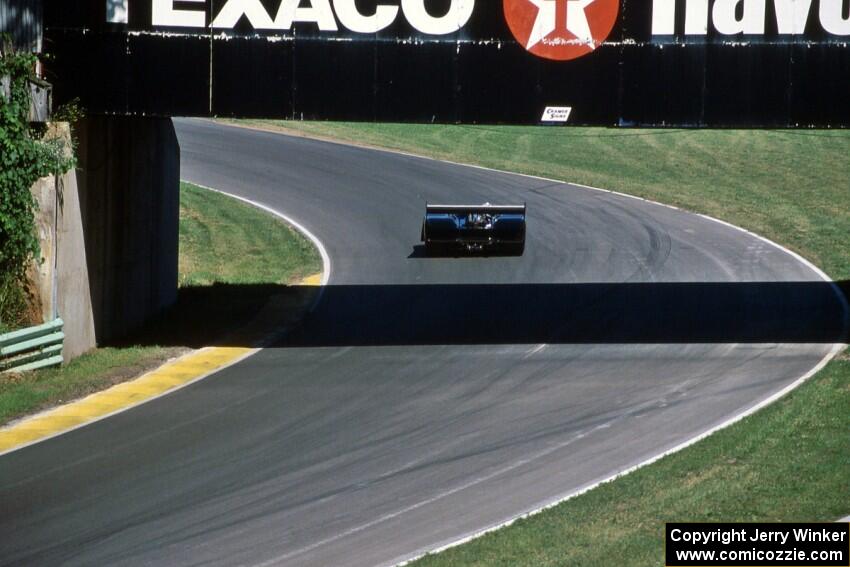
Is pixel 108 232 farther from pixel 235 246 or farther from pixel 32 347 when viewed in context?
pixel 235 246

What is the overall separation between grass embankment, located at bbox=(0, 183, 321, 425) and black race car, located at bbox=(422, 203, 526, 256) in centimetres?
324

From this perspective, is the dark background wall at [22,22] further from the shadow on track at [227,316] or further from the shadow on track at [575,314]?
the shadow on track at [575,314]

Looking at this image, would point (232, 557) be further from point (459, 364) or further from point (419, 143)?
point (419, 143)

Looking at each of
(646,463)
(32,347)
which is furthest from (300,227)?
(646,463)

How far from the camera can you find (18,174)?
1805cm

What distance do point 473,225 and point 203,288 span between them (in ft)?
23.9

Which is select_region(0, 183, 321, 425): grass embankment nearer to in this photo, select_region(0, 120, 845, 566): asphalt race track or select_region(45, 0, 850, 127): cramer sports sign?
select_region(0, 120, 845, 566): asphalt race track

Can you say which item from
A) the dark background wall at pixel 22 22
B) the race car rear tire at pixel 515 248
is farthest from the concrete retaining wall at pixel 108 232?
the race car rear tire at pixel 515 248

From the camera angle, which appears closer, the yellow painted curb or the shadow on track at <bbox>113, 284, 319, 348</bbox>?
the yellow painted curb

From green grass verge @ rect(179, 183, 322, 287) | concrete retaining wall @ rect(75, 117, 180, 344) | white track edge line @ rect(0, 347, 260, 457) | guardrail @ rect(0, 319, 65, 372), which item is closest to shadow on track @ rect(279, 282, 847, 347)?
white track edge line @ rect(0, 347, 260, 457)

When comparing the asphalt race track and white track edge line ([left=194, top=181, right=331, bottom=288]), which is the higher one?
white track edge line ([left=194, top=181, right=331, bottom=288])

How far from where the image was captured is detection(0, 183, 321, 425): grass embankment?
18016 mm

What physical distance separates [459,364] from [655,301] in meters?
7.50

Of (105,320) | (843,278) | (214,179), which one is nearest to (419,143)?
(214,179)
